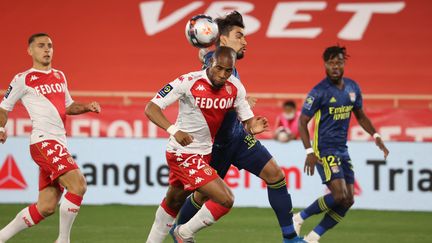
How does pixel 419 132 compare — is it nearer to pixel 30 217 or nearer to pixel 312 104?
pixel 312 104

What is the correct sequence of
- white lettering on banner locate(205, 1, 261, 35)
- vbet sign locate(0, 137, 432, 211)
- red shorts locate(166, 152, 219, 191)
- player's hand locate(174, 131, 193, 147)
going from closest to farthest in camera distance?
player's hand locate(174, 131, 193, 147)
red shorts locate(166, 152, 219, 191)
vbet sign locate(0, 137, 432, 211)
white lettering on banner locate(205, 1, 261, 35)

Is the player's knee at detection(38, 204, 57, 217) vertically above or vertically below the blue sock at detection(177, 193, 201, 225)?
above

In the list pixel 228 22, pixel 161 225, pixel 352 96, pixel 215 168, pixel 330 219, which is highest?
pixel 228 22

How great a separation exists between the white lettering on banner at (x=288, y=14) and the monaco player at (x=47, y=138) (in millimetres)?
11721

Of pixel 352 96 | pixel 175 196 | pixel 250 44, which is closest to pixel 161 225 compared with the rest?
pixel 175 196

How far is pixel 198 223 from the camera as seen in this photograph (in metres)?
9.04

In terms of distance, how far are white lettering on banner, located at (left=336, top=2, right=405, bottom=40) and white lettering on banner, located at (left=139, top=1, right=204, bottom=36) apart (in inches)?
138

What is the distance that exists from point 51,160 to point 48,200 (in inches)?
15.3

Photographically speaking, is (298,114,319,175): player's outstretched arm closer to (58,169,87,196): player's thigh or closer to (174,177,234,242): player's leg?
(174,177,234,242): player's leg

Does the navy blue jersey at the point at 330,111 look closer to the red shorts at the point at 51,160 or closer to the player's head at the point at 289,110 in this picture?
the red shorts at the point at 51,160

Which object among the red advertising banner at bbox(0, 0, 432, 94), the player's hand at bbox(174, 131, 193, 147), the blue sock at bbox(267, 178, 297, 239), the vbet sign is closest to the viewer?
the player's hand at bbox(174, 131, 193, 147)

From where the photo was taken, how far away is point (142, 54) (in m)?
22.1

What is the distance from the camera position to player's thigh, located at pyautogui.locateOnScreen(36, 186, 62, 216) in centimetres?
952

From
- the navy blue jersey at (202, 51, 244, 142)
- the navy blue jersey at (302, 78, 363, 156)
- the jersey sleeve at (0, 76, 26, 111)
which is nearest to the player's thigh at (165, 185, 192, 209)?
the navy blue jersey at (202, 51, 244, 142)
